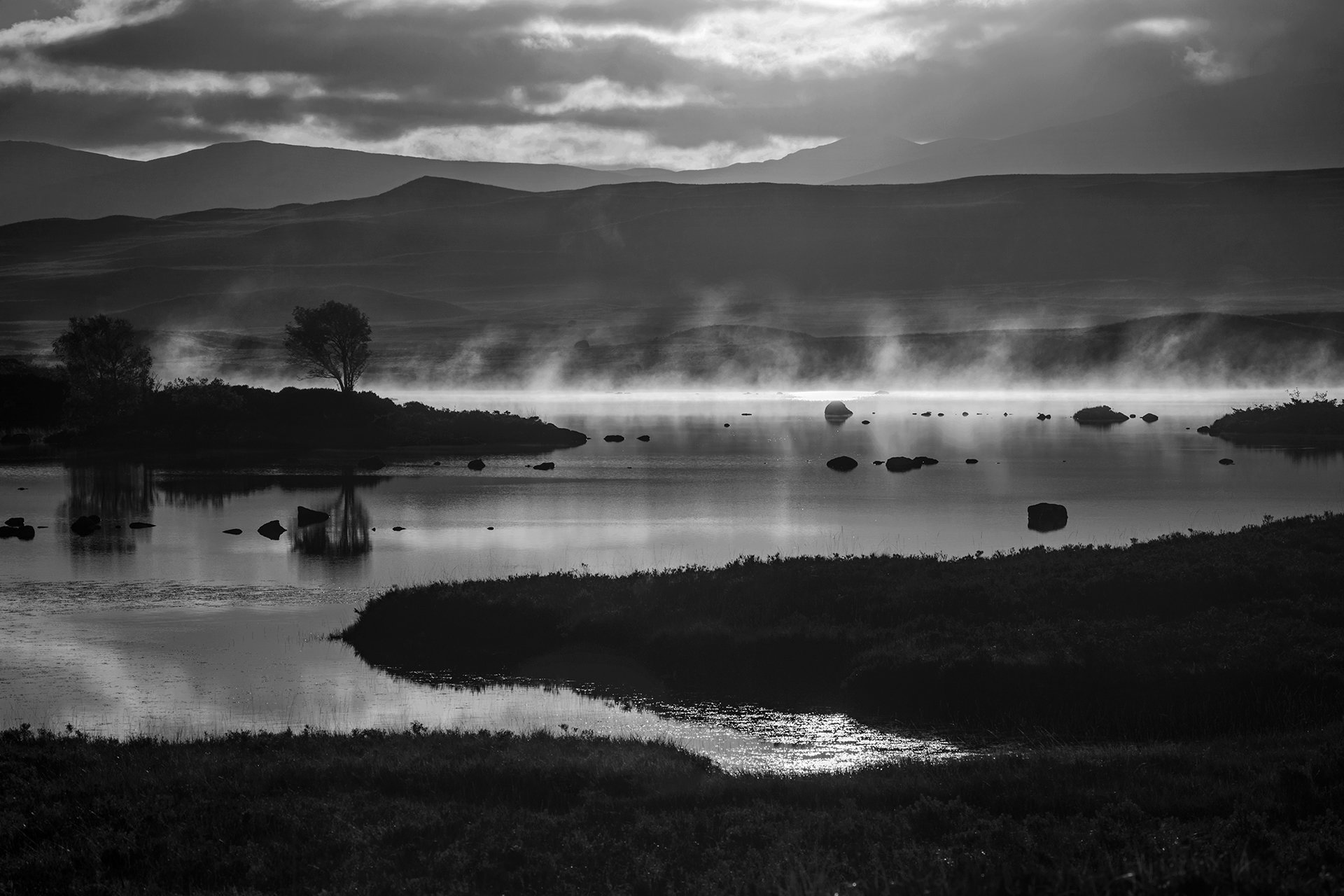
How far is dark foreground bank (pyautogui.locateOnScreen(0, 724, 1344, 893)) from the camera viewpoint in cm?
1524

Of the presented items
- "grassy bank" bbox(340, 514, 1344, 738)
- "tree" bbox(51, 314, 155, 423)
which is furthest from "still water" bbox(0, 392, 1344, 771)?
"tree" bbox(51, 314, 155, 423)

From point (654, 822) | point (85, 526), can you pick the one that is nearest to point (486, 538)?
point (85, 526)

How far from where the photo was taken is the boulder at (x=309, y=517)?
67.0 m

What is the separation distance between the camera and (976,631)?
32.9 metres

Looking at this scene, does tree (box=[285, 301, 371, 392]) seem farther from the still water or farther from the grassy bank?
the grassy bank

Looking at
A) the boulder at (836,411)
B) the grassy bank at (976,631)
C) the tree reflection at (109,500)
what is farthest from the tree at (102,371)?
the grassy bank at (976,631)

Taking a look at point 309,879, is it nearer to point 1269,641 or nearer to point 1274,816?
point 1274,816

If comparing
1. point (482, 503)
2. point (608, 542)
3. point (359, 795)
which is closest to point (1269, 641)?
point (359, 795)

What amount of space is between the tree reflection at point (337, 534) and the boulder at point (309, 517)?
0.30m

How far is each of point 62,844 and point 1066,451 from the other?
101 meters

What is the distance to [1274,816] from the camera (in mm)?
17453

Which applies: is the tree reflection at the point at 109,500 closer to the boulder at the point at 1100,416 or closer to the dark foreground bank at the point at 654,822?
the dark foreground bank at the point at 654,822

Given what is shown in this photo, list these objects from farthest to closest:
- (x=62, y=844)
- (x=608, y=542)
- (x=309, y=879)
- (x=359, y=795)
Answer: (x=608, y=542) → (x=359, y=795) → (x=62, y=844) → (x=309, y=879)

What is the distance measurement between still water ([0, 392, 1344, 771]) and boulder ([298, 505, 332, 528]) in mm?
927
